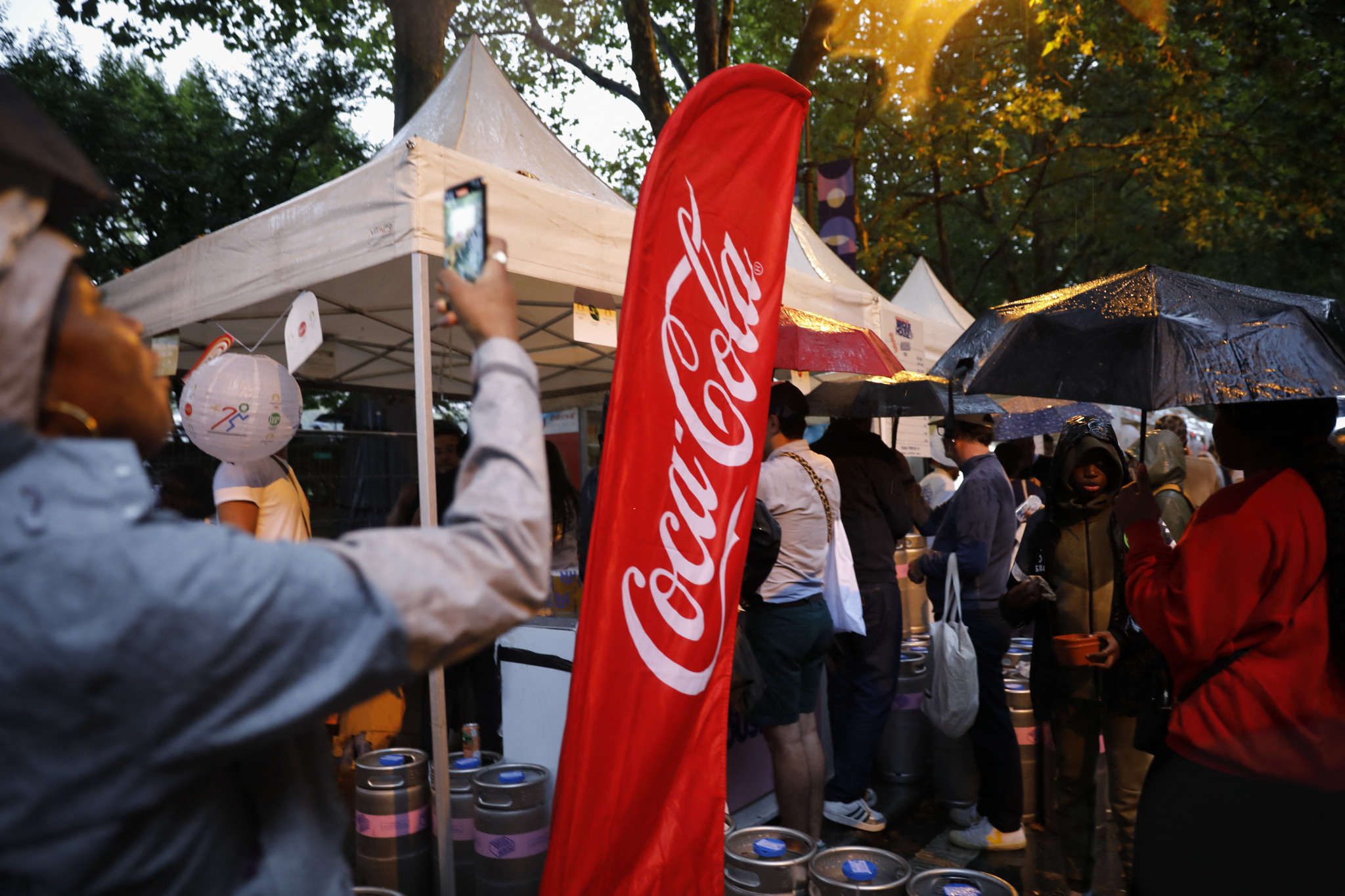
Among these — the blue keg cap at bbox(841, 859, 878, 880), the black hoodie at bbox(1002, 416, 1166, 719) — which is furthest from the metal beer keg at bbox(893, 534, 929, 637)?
the blue keg cap at bbox(841, 859, 878, 880)

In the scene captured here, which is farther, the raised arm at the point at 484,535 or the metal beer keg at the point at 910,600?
the metal beer keg at the point at 910,600

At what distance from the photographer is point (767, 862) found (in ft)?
7.71

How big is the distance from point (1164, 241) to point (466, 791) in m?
20.9

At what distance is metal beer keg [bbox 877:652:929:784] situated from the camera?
4695 mm

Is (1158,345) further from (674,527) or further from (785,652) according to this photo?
(785,652)

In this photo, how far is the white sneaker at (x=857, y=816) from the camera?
4262 mm

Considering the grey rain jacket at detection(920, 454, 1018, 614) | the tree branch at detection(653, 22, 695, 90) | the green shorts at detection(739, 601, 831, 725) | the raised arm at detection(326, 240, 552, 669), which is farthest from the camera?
the tree branch at detection(653, 22, 695, 90)

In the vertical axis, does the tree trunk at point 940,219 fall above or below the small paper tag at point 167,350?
above

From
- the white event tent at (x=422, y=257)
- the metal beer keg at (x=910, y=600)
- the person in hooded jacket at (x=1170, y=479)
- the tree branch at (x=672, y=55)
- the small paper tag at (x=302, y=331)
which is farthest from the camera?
the tree branch at (x=672, y=55)

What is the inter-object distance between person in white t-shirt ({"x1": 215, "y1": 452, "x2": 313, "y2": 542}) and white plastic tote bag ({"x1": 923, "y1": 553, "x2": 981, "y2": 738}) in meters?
2.91

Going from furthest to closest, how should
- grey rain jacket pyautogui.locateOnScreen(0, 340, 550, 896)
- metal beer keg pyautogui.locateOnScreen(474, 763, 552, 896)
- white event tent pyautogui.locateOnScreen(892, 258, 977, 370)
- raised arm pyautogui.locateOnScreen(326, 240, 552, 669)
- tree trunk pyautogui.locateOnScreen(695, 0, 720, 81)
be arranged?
1. white event tent pyautogui.locateOnScreen(892, 258, 977, 370)
2. tree trunk pyautogui.locateOnScreen(695, 0, 720, 81)
3. metal beer keg pyautogui.locateOnScreen(474, 763, 552, 896)
4. raised arm pyautogui.locateOnScreen(326, 240, 552, 669)
5. grey rain jacket pyautogui.locateOnScreen(0, 340, 550, 896)

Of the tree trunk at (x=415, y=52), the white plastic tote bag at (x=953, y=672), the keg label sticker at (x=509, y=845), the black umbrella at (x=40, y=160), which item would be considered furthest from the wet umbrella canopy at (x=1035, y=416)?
the black umbrella at (x=40, y=160)

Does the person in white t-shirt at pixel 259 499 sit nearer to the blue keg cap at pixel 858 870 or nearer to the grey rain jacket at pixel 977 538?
the blue keg cap at pixel 858 870

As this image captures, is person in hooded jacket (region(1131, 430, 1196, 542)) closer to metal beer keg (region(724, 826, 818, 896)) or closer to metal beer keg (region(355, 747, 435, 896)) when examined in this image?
metal beer keg (region(724, 826, 818, 896))
